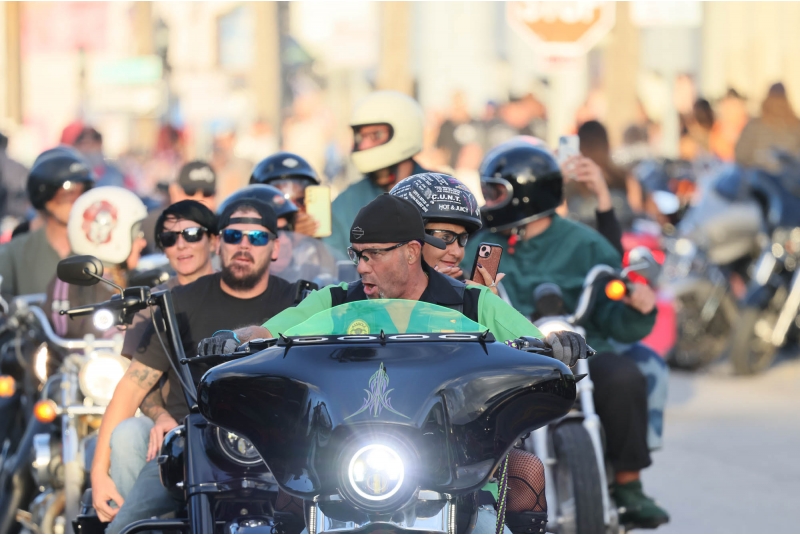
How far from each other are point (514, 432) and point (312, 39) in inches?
1289

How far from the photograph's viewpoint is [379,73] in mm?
28812

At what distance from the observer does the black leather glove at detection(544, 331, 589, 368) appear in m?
4.63

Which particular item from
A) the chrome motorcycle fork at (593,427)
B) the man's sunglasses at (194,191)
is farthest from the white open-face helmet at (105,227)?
the chrome motorcycle fork at (593,427)

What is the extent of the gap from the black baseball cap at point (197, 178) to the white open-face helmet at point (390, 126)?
808 mm

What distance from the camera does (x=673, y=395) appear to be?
1341 cm

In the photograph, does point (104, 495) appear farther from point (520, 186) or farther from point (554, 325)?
point (520, 186)

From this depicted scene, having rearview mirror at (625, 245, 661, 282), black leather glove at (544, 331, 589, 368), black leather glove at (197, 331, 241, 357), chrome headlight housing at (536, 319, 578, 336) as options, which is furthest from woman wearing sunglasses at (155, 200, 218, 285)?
black leather glove at (544, 331, 589, 368)

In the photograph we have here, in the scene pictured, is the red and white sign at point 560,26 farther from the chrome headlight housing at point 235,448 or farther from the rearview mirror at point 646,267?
the chrome headlight housing at point 235,448

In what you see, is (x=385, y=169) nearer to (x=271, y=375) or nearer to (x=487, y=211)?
(x=487, y=211)

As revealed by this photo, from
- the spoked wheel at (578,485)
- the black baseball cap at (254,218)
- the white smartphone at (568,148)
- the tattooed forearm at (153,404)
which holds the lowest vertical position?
the spoked wheel at (578,485)

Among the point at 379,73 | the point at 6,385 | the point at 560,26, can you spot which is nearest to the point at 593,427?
the point at 6,385

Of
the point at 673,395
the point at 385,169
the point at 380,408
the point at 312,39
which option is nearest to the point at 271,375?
the point at 380,408

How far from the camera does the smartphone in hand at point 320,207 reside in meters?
7.98

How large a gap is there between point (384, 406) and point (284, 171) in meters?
4.52
